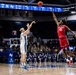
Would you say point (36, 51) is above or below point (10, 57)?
above

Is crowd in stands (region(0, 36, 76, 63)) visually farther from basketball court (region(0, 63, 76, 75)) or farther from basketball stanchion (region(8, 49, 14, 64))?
basketball court (region(0, 63, 76, 75))

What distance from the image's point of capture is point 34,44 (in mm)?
22594

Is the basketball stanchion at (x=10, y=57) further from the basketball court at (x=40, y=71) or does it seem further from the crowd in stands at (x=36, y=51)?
the basketball court at (x=40, y=71)

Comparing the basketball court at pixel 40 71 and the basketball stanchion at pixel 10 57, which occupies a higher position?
the basketball stanchion at pixel 10 57

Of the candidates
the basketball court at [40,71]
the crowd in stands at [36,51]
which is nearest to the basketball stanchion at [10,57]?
the crowd in stands at [36,51]

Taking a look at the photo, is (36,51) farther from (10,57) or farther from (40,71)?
(40,71)

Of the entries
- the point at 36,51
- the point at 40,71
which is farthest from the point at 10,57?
the point at 40,71

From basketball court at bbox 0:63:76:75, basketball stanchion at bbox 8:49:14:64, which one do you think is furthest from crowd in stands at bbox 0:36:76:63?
basketball court at bbox 0:63:76:75

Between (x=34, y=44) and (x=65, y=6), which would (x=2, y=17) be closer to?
(x=34, y=44)

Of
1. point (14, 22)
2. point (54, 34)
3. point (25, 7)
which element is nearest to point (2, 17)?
point (14, 22)

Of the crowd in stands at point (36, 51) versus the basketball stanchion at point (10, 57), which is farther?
the crowd in stands at point (36, 51)

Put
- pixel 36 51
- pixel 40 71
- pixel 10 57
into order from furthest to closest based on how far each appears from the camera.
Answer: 1. pixel 36 51
2. pixel 10 57
3. pixel 40 71

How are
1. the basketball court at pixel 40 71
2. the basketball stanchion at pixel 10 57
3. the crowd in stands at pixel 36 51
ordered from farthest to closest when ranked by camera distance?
the crowd in stands at pixel 36 51, the basketball stanchion at pixel 10 57, the basketball court at pixel 40 71

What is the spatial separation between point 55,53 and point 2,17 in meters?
6.47
